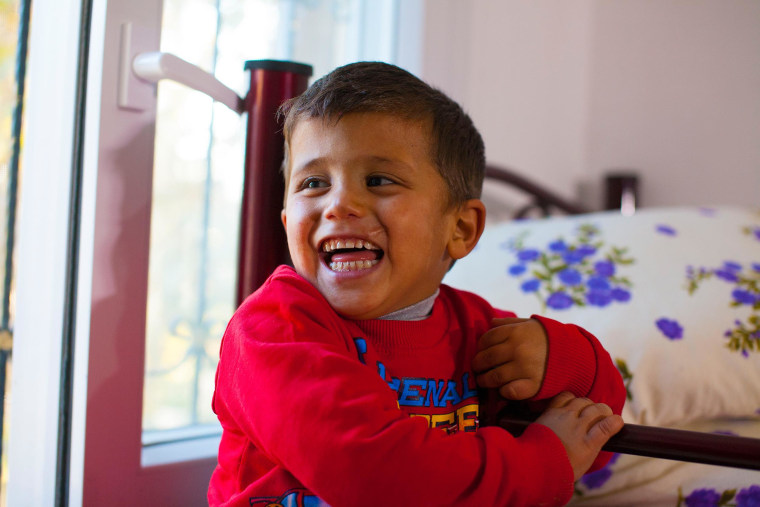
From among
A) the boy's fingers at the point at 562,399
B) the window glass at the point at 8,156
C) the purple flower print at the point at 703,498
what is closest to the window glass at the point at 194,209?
the window glass at the point at 8,156

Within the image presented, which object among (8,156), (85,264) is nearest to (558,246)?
(85,264)

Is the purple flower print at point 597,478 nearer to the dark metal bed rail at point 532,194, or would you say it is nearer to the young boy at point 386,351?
the young boy at point 386,351

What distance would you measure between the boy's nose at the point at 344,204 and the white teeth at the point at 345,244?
3cm

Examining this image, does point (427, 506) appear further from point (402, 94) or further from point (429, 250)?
point (402, 94)

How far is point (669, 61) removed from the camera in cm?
208

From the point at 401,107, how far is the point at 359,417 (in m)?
0.36

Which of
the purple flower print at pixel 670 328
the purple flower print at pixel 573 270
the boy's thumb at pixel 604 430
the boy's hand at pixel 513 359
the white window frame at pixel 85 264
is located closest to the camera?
the boy's thumb at pixel 604 430

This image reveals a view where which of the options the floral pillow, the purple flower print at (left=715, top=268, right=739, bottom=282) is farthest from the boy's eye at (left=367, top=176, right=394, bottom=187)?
the purple flower print at (left=715, top=268, right=739, bottom=282)

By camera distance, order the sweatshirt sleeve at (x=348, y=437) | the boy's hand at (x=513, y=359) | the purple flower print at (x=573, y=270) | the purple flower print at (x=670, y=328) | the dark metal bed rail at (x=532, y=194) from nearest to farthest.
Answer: the sweatshirt sleeve at (x=348, y=437) → the boy's hand at (x=513, y=359) → the purple flower print at (x=670, y=328) → the purple flower print at (x=573, y=270) → the dark metal bed rail at (x=532, y=194)

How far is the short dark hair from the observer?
2.55 feet

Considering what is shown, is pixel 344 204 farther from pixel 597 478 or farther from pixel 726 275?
pixel 726 275

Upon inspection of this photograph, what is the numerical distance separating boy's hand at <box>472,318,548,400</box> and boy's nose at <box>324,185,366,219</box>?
9.5 inches

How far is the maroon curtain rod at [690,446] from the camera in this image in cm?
63

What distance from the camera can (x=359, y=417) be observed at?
2.04ft
